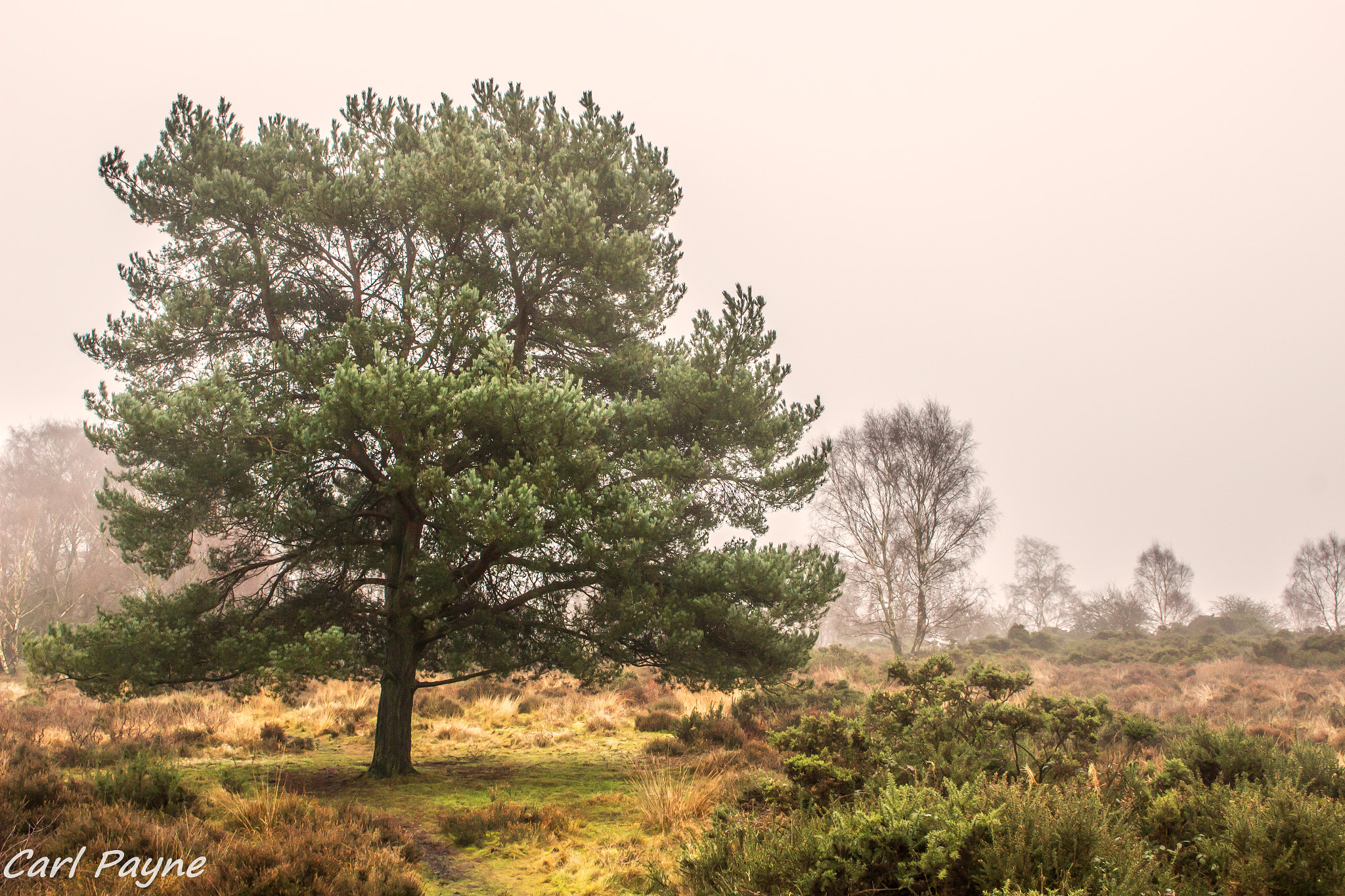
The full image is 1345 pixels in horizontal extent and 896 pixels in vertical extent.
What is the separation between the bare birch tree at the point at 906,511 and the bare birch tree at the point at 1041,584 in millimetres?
33537

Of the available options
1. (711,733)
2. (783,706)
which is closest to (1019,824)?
(711,733)

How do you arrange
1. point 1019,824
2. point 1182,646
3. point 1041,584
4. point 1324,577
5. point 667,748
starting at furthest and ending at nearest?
point 1041,584 → point 1324,577 → point 1182,646 → point 667,748 → point 1019,824

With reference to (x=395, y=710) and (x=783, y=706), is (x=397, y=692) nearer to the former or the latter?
(x=395, y=710)

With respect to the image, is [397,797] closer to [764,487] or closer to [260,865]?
[260,865]

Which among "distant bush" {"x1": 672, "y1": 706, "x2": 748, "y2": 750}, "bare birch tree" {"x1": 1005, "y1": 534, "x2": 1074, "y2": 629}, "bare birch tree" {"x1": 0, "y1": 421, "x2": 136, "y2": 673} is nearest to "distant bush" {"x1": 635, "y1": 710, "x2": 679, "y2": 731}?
"distant bush" {"x1": 672, "y1": 706, "x2": 748, "y2": 750}

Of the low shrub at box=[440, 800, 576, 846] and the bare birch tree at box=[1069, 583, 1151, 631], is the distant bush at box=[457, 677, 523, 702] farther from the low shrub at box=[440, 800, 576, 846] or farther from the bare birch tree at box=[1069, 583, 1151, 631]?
the bare birch tree at box=[1069, 583, 1151, 631]

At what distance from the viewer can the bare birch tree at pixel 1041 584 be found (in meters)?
54.8

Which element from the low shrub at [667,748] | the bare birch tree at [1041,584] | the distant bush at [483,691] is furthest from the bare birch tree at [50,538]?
the bare birch tree at [1041,584]

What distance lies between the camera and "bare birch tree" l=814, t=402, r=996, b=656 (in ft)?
81.6

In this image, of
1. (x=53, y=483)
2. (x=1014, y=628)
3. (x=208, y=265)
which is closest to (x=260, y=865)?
(x=208, y=265)

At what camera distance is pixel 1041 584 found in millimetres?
54719

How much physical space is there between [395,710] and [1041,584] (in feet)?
188

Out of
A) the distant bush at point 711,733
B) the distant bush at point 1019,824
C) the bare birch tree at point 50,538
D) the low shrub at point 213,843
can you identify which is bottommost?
the distant bush at point 711,733

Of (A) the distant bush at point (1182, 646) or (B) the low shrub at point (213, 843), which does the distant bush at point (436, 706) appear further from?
(A) the distant bush at point (1182, 646)
